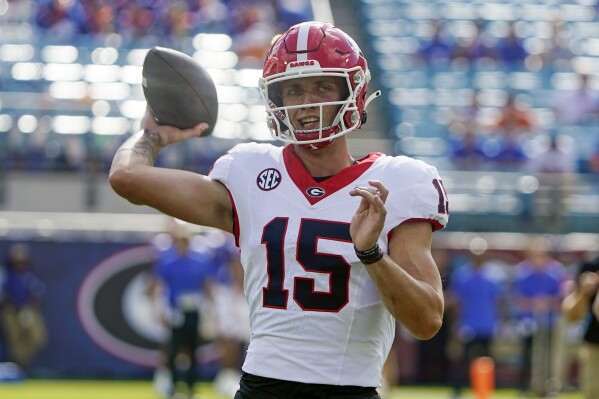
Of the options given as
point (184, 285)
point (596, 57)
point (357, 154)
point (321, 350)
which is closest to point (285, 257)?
point (321, 350)

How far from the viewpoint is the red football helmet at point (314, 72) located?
128 inches

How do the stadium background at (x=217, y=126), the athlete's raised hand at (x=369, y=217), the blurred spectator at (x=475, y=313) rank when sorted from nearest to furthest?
the athlete's raised hand at (x=369, y=217), the blurred spectator at (x=475, y=313), the stadium background at (x=217, y=126)

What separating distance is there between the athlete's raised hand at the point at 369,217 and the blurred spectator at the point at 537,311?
9184 millimetres

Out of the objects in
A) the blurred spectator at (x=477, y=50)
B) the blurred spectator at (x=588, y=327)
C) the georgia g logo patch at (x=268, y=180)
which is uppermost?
the georgia g logo patch at (x=268, y=180)

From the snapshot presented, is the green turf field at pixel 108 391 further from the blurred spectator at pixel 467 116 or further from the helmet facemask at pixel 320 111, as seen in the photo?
the helmet facemask at pixel 320 111

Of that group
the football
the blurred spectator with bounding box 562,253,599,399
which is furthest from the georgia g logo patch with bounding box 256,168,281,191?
the blurred spectator with bounding box 562,253,599,399

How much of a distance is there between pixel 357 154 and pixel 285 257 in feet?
37.2

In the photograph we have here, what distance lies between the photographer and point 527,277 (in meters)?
12.1

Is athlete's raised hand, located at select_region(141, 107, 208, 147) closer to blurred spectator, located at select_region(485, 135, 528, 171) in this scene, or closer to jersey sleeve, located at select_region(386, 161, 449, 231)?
jersey sleeve, located at select_region(386, 161, 449, 231)

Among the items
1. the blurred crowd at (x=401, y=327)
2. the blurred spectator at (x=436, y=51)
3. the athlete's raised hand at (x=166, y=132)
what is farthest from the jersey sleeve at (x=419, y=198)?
the blurred spectator at (x=436, y=51)

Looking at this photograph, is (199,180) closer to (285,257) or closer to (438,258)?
(285,257)

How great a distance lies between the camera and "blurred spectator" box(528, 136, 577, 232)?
42.5ft

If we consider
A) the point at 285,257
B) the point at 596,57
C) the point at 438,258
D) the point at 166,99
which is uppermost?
the point at 166,99

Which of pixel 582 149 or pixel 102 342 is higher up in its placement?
pixel 582 149
